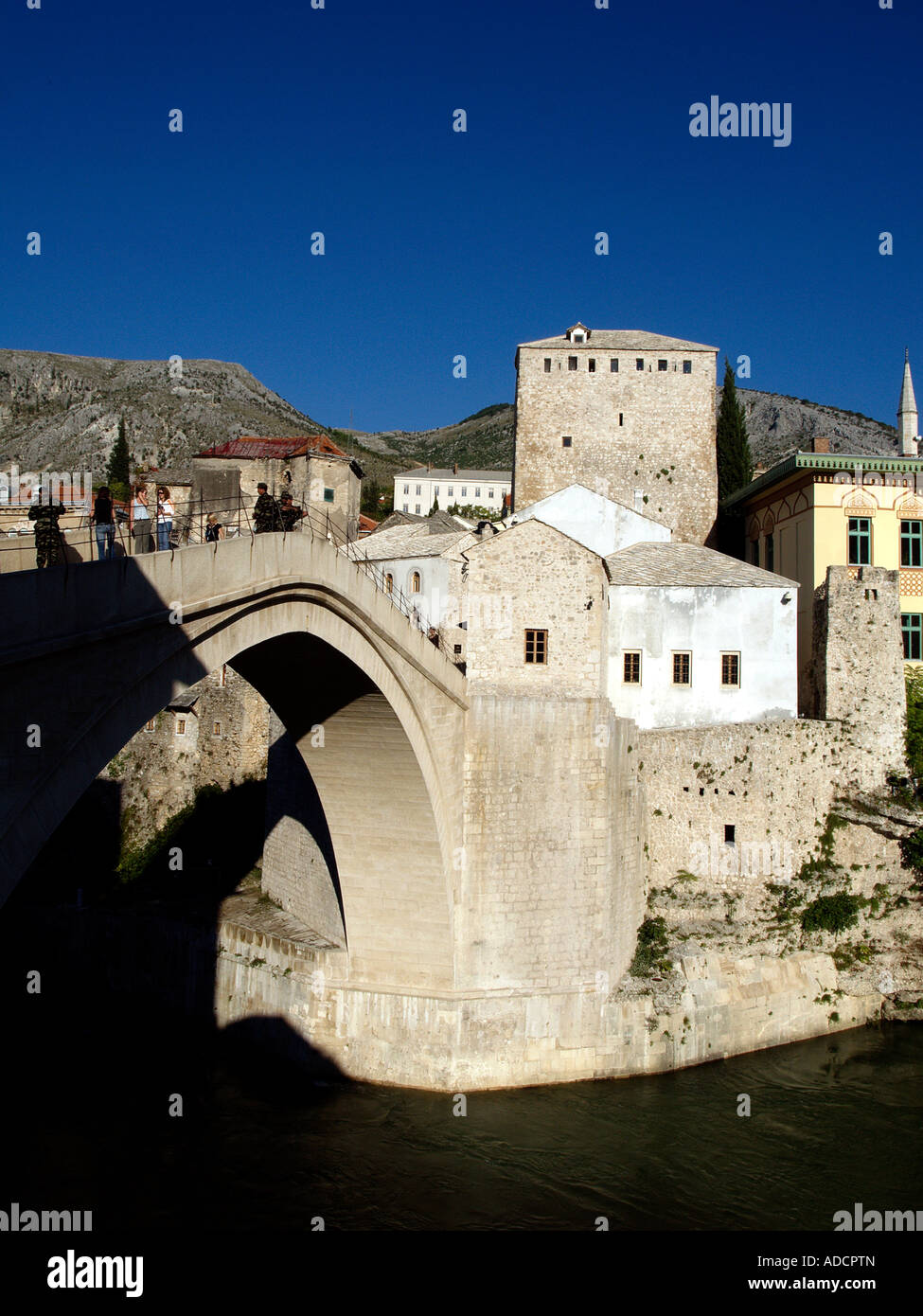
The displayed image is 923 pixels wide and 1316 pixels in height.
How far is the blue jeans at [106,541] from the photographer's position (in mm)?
10914

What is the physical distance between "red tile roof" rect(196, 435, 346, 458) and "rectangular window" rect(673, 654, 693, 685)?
68.1 ft

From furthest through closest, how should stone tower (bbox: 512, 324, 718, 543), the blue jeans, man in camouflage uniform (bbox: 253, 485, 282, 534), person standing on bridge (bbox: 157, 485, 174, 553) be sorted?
stone tower (bbox: 512, 324, 718, 543), man in camouflage uniform (bbox: 253, 485, 282, 534), person standing on bridge (bbox: 157, 485, 174, 553), the blue jeans

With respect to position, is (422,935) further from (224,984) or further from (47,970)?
(47,970)

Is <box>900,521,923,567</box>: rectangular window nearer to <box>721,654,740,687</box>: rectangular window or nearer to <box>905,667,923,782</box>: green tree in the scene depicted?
<box>905,667,923,782</box>: green tree

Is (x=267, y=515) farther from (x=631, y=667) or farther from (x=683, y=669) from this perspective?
(x=683, y=669)

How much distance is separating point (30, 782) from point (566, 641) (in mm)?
13072

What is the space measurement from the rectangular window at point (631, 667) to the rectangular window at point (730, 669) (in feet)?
6.52

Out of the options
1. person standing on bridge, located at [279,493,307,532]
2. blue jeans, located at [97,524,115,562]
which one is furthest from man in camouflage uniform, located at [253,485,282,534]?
blue jeans, located at [97,524,115,562]

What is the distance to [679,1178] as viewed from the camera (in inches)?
652

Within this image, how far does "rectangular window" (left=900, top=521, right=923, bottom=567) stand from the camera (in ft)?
92.2

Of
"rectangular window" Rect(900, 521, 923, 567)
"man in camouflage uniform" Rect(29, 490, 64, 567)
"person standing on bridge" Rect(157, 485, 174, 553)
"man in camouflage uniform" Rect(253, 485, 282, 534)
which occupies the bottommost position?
"man in camouflage uniform" Rect(29, 490, 64, 567)

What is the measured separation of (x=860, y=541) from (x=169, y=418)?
83577 mm

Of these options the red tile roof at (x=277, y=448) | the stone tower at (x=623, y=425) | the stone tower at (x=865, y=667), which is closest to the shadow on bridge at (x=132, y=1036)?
the stone tower at (x=865, y=667)
